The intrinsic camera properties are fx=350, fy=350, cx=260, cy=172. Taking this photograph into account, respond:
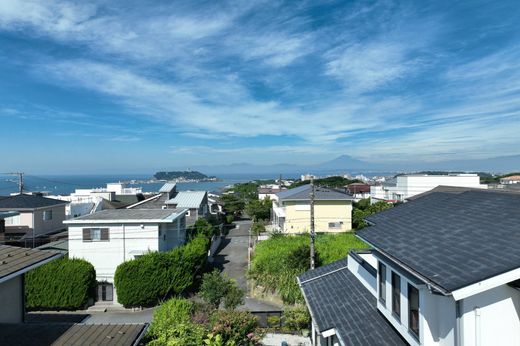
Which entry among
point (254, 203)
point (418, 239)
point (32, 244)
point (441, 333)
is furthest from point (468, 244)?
point (254, 203)

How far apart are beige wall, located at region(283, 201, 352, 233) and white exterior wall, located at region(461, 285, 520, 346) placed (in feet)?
82.8

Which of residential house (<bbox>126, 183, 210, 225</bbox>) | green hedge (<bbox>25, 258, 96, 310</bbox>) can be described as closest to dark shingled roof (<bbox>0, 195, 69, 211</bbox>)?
residential house (<bbox>126, 183, 210, 225</bbox>)

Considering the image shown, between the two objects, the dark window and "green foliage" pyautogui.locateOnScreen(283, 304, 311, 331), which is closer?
the dark window

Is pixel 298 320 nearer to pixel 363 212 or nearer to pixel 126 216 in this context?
pixel 126 216

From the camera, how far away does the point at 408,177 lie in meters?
42.9

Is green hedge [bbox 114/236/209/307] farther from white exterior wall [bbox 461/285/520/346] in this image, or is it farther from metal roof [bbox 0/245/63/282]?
white exterior wall [bbox 461/285/520/346]

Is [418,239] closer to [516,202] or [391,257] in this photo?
[391,257]

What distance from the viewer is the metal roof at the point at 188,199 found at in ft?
99.3

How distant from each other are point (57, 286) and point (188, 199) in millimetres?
15431

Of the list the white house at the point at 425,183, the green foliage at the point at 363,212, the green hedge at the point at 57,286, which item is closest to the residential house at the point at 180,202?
the green hedge at the point at 57,286

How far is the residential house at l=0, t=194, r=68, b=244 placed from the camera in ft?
83.9

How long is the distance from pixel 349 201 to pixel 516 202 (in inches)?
944

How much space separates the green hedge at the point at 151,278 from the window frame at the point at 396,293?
1251 cm

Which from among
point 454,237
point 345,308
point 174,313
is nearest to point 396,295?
point 454,237
